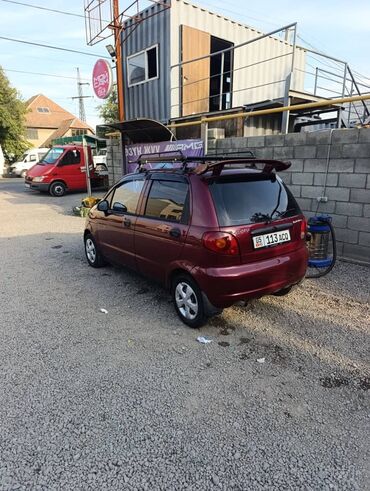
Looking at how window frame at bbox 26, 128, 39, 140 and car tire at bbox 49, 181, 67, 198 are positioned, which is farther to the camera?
window frame at bbox 26, 128, 39, 140

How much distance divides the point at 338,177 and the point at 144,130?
545 centimetres

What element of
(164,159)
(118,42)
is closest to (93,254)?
(164,159)

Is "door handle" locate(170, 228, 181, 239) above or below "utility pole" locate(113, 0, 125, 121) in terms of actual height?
below

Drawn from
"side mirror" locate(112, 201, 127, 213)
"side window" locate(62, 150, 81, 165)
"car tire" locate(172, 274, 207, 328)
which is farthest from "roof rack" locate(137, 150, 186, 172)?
"side window" locate(62, 150, 81, 165)

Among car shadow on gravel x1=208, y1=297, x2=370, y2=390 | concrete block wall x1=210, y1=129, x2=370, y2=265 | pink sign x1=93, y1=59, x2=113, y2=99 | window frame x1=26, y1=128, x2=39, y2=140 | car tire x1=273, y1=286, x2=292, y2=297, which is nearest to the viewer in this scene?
car shadow on gravel x1=208, y1=297, x2=370, y2=390

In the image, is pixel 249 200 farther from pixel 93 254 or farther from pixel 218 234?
pixel 93 254

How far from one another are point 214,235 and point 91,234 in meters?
3.00

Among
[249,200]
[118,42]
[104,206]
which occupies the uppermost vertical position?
[118,42]

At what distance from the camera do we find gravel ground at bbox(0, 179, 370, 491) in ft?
6.91

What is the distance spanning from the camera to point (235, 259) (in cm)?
336

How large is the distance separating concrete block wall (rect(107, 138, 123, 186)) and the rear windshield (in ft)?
29.5

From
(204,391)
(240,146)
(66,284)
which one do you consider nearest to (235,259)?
(204,391)

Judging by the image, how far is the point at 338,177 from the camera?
5.61 metres

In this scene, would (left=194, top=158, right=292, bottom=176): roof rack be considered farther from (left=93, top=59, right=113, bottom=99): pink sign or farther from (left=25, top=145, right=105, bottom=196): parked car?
(left=25, top=145, right=105, bottom=196): parked car
